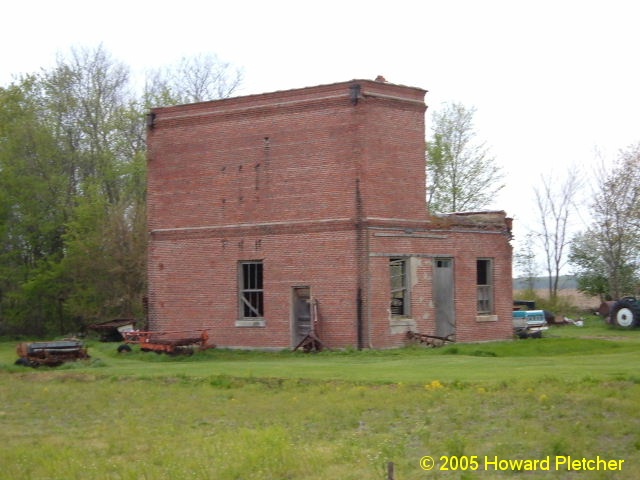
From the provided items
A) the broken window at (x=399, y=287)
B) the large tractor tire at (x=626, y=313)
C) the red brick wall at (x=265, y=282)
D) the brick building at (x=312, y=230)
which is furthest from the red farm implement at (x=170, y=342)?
the large tractor tire at (x=626, y=313)

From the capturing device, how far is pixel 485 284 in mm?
37562

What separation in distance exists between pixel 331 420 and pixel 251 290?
16899 millimetres

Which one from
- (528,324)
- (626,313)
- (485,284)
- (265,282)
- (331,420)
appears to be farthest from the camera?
(626,313)

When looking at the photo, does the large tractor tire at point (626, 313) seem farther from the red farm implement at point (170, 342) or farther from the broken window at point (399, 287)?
the red farm implement at point (170, 342)

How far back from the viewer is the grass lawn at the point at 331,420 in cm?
1485

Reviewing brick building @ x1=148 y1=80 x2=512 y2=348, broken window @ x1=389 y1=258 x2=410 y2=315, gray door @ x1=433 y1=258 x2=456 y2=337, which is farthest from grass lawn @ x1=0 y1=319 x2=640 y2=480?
gray door @ x1=433 y1=258 x2=456 y2=337

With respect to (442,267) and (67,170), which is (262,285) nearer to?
(442,267)

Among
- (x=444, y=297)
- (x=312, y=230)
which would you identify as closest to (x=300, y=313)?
(x=312, y=230)

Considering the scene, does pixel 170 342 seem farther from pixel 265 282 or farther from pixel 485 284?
pixel 485 284

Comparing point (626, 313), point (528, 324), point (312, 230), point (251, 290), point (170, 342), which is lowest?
point (170, 342)

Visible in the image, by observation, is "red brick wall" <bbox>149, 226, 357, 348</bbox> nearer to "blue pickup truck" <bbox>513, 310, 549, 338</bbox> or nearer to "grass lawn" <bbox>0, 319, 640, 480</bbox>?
"grass lawn" <bbox>0, 319, 640, 480</bbox>

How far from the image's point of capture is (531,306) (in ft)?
169

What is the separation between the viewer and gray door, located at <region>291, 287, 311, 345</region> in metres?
34.0

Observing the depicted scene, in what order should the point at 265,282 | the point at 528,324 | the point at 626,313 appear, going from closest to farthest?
the point at 265,282 < the point at 528,324 < the point at 626,313
